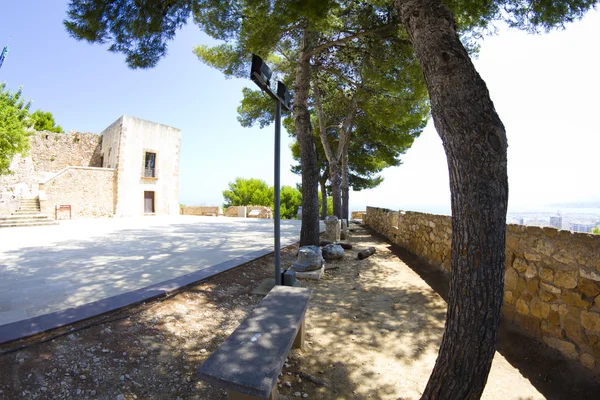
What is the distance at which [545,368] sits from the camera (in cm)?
228

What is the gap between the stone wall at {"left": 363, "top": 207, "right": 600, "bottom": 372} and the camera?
7.14ft

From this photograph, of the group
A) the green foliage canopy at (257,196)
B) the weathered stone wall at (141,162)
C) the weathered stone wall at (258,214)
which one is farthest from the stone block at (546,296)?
the green foliage canopy at (257,196)

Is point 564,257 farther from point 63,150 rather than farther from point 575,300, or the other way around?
point 63,150

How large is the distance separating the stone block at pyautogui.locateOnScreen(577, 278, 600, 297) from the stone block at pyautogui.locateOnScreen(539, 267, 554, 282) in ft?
0.85

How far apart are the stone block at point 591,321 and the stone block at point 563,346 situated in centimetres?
21

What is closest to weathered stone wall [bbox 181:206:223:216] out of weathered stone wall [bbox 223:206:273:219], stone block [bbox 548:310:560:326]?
weathered stone wall [bbox 223:206:273:219]

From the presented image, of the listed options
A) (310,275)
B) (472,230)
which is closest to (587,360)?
(472,230)

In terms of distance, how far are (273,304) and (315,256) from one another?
95.1 inches

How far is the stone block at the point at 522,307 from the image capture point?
9.19ft

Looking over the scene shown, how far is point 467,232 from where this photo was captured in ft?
4.73

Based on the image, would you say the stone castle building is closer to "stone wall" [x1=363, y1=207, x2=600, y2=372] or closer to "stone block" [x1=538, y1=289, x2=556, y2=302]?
"stone wall" [x1=363, y1=207, x2=600, y2=372]

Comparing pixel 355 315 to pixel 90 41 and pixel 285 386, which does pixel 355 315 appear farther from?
pixel 90 41

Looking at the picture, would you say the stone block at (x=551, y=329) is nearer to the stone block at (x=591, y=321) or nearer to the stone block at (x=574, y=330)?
the stone block at (x=574, y=330)

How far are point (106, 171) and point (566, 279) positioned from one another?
19.5 m
